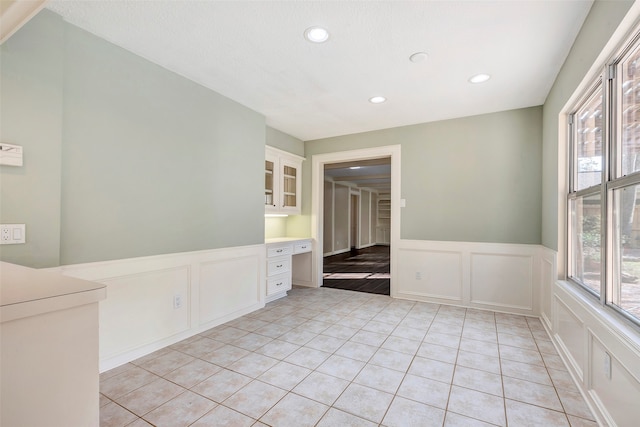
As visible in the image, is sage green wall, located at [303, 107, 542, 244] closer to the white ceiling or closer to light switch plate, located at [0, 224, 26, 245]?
the white ceiling

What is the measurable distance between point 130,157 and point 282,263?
2.34m

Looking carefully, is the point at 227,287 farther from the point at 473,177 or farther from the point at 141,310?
the point at 473,177

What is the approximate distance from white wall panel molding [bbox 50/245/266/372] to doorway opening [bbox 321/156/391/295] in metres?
2.00

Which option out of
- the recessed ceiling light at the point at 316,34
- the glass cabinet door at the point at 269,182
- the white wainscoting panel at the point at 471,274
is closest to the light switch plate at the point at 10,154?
the recessed ceiling light at the point at 316,34

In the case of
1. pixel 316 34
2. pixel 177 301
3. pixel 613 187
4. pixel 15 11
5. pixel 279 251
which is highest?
pixel 316 34

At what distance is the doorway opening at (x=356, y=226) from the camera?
5316mm

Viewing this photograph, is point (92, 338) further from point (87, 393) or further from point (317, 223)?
point (317, 223)

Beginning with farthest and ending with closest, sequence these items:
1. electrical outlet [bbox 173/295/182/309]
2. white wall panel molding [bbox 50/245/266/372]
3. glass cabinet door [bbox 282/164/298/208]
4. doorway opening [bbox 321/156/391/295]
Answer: doorway opening [bbox 321/156/391/295] → glass cabinet door [bbox 282/164/298/208] → electrical outlet [bbox 173/295/182/309] → white wall panel molding [bbox 50/245/266/372]

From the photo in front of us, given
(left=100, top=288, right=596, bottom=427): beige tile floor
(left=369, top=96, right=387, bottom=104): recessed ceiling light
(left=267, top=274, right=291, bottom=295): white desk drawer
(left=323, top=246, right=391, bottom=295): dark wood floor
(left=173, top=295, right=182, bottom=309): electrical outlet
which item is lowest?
(left=323, top=246, right=391, bottom=295): dark wood floor

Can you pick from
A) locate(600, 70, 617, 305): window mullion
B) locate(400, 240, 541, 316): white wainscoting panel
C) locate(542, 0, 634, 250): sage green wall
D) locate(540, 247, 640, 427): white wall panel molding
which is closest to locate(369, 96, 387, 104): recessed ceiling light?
locate(542, 0, 634, 250): sage green wall

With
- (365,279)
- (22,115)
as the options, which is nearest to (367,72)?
(22,115)

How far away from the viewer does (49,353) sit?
78cm

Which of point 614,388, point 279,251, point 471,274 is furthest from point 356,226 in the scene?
point 614,388

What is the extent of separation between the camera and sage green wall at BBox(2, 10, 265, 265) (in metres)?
1.93
